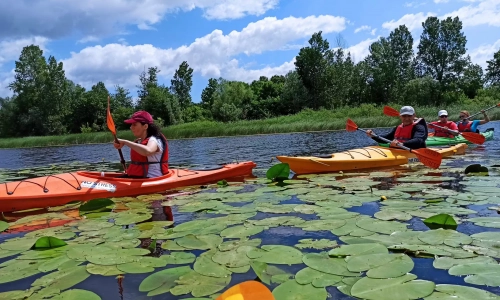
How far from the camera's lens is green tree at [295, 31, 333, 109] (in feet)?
131

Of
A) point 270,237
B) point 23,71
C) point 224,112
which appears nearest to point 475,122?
point 270,237

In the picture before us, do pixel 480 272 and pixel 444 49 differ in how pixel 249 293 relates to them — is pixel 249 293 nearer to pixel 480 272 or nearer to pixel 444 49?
pixel 480 272

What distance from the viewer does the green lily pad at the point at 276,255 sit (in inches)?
96.3

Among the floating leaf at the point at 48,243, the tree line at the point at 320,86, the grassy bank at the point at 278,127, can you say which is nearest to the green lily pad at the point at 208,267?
the floating leaf at the point at 48,243

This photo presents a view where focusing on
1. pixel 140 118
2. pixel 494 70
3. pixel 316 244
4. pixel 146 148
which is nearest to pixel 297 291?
pixel 316 244

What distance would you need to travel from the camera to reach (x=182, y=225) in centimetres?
347

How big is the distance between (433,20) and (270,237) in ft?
153

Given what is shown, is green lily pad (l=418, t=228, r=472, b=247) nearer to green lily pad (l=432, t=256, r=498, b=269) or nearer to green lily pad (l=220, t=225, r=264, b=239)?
green lily pad (l=432, t=256, r=498, b=269)

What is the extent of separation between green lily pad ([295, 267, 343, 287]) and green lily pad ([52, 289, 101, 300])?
1058 millimetres

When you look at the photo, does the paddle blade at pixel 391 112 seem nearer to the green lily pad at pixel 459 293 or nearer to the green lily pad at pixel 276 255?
the green lily pad at pixel 276 255

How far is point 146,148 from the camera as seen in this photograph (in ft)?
16.4

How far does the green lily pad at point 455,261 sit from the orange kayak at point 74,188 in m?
3.86

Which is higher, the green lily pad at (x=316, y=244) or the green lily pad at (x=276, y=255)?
the green lily pad at (x=276, y=255)

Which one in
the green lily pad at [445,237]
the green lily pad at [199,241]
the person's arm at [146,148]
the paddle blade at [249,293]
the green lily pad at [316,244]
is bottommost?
the green lily pad at [445,237]
